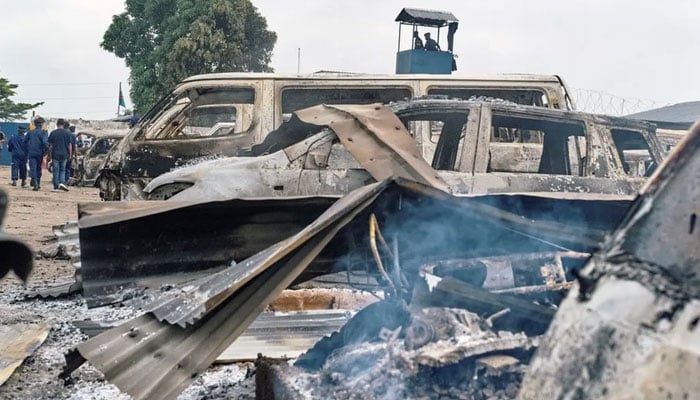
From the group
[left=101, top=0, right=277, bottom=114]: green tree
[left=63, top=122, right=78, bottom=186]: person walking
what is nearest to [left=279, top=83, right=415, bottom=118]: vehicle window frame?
[left=63, top=122, right=78, bottom=186]: person walking

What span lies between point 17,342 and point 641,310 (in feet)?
14.6

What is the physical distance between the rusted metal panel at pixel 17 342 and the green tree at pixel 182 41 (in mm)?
19278

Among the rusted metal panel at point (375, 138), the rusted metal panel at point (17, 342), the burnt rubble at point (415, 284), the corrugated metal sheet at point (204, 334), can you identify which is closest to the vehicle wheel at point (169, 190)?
the rusted metal panel at point (375, 138)

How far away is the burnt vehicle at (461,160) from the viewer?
5477mm

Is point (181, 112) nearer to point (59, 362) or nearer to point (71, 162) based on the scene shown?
point (59, 362)

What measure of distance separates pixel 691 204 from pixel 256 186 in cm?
428

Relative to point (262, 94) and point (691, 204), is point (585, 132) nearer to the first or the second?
point (262, 94)

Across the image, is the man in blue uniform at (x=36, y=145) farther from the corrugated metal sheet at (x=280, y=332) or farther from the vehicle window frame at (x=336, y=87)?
the corrugated metal sheet at (x=280, y=332)

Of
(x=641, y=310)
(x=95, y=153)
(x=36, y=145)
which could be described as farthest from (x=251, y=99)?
(x=95, y=153)

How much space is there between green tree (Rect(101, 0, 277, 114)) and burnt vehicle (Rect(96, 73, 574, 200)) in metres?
15.3

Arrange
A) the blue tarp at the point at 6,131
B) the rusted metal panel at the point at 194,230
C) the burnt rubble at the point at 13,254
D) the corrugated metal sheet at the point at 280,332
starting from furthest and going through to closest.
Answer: the blue tarp at the point at 6,131
the corrugated metal sheet at the point at 280,332
the rusted metal panel at the point at 194,230
the burnt rubble at the point at 13,254

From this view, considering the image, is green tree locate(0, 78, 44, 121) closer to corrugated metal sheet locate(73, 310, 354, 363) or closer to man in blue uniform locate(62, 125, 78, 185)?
man in blue uniform locate(62, 125, 78, 185)

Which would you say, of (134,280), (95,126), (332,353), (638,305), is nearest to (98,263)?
(134,280)

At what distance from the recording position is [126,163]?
870 cm
